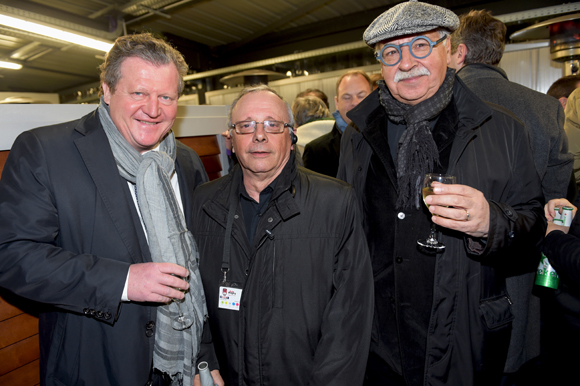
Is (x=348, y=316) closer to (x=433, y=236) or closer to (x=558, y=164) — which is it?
(x=433, y=236)

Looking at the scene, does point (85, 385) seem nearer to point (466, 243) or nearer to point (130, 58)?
point (130, 58)

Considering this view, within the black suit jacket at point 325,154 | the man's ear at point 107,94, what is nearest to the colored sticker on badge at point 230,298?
the man's ear at point 107,94

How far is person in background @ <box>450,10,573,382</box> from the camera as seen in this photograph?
208 cm

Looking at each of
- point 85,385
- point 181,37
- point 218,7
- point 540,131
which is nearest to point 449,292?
point 540,131

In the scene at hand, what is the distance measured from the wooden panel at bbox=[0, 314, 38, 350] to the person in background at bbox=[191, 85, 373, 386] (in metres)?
1.05

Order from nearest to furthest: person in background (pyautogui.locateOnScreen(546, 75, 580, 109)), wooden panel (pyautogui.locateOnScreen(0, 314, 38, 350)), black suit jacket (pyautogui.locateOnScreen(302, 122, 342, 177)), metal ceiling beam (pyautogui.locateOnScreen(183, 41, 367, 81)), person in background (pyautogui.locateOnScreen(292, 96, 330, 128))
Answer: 1. wooden panel (pyautogui.locateOnScreen(0, 314, 38, 350))
2. black suit jacket (pyautogui.locateOnScreen(302, 122, 342, 177))
3. person in background (pyautogui.locateOnScreen(546, 75, 580, 109))
4. person in background (pyautogui.locateOnScreen(292, 96, 330, 128))
5. metal ceiling beam (pyautogui.locateOnScreen(183, 41, 367, 81))

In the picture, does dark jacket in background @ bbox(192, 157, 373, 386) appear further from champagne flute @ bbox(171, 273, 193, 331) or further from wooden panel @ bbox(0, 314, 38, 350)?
wooden panel @ bbox(0, 314, 38, 350)

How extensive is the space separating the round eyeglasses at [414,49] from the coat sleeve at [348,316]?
0.73m

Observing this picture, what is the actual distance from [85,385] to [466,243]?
5.99ft

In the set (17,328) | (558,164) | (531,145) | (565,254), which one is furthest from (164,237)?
(558,164)

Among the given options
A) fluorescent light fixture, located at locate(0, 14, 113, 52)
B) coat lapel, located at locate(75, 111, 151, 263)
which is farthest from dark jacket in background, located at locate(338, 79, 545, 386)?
fluorescent light fixture, located at locate(0, 14, 113, 52)

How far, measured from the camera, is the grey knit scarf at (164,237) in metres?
1.57

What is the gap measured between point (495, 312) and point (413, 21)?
142 centimetres

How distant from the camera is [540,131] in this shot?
2.11 metres
